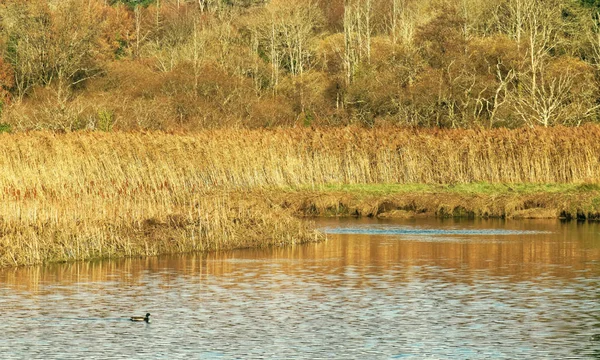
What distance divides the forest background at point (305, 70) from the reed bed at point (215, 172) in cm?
1096

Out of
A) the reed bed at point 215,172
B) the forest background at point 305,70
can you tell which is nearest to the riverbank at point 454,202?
the reed bed at point 215,172

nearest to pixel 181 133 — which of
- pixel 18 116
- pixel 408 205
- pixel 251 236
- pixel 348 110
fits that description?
pixel 408 205

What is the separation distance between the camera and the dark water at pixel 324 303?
14930 mm

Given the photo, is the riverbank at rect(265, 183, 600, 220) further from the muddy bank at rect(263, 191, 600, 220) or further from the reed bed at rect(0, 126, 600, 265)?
the reed bed at rect(0, 126, 600, 265)

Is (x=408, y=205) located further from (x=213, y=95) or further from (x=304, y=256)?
(x=213, y=95)

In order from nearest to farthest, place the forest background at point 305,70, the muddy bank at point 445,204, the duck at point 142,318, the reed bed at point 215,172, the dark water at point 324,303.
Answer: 1. the dark water at point 324,303
2. the duck at point 142,318
3. the reed bed at point 215,172
4. the muddy bank at point 445,204
5. the forest background at point 305,70

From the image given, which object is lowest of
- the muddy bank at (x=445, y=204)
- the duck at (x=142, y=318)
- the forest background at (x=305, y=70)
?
the duck at (x=142, y=318)

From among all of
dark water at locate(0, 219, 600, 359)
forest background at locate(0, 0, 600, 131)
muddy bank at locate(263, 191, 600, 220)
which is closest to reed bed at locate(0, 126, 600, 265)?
dark water at locate(0, 219, 600, 359)

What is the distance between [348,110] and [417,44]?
206 inches

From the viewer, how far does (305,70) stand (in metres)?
81.0

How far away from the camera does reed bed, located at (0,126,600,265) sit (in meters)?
23.8

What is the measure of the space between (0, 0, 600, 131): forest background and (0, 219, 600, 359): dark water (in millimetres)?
23936

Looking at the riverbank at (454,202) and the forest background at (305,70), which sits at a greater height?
the forest background at (305,70)

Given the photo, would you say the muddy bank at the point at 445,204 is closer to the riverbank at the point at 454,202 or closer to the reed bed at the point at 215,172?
the riverbank at the point at 454,202
